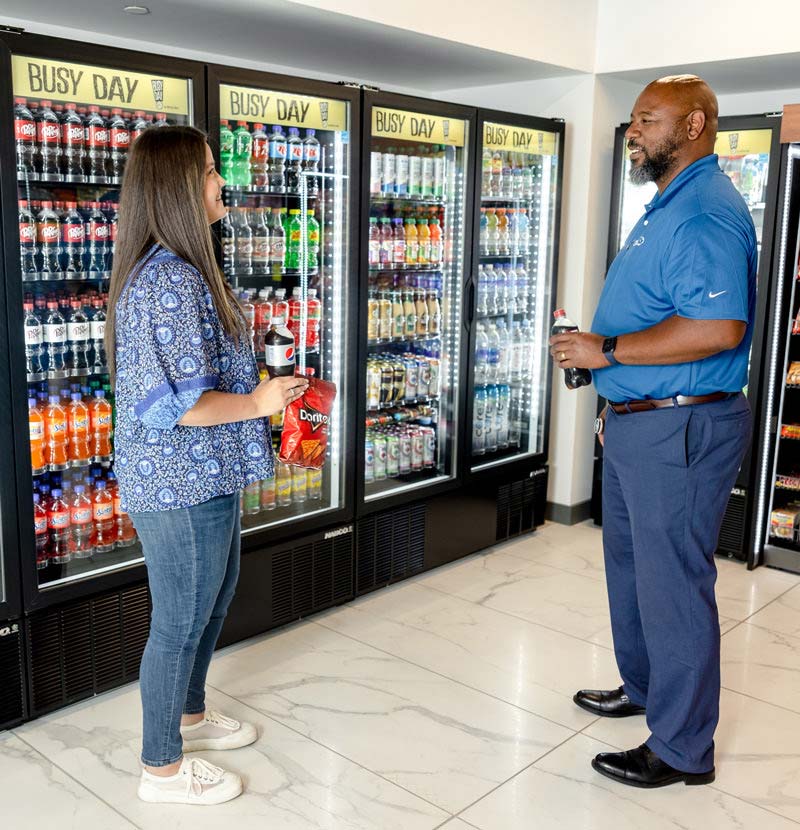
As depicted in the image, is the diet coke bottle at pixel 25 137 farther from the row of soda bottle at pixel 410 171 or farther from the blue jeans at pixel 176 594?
the row of soda bottle at pixel 410 171

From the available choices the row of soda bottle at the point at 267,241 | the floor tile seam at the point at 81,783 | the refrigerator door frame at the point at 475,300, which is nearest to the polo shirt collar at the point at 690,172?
the row of soda bottle at the point at 267,241

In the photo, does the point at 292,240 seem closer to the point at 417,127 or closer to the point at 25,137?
the point at 417,127

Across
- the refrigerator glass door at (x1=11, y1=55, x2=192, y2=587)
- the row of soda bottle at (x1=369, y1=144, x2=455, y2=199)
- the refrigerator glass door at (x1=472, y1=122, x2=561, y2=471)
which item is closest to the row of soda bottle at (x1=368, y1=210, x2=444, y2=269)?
the row of soda bottle at (x1=369, y1=144, x2=455, y2=199)

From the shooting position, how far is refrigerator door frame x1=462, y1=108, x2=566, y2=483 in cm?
464

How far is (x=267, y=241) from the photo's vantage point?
3826 millimetres

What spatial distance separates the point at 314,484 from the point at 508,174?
2042 mm

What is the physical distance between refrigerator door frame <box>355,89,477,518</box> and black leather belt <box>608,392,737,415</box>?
158cm

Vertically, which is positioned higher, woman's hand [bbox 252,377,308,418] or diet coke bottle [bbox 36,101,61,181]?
diet coke bottle [bbox 36,101,61,181]

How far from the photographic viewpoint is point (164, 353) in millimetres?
2318

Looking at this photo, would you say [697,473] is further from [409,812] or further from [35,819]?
[35,819]

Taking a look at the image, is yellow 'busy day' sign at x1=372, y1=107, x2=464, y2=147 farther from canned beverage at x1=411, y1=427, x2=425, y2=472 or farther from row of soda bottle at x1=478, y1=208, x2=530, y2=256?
canned beverage at x1=411, y1=427, x2=425, y2=472

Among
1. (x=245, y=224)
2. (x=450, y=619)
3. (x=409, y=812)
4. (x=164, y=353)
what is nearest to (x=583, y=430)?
(x=450, y=619)

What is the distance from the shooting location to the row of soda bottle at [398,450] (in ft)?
15.0

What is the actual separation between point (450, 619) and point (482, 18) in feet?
9.40
